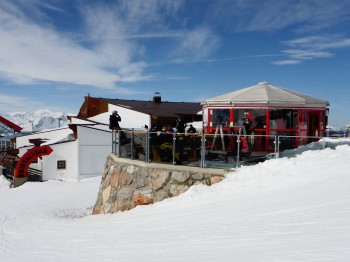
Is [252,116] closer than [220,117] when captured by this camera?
Yes

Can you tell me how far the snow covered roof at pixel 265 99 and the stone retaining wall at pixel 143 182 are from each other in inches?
167

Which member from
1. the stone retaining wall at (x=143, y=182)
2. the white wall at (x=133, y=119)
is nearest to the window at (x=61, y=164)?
the white wall at (x=133, y=119)

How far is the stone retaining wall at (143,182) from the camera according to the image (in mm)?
9422

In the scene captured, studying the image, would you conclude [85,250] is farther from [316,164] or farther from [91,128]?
[91,128]

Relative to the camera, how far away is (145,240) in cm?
555

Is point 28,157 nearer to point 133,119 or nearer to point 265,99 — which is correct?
point 133,119

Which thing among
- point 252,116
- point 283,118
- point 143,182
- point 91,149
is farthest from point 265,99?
point 91,149

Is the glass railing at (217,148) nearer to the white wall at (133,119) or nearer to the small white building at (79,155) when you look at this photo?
the small white building at (79,155)

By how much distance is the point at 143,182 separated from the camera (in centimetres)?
1065

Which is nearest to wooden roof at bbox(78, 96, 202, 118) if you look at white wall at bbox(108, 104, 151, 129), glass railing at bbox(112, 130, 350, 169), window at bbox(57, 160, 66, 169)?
white wall at bbox(108, 104, 151, 129)

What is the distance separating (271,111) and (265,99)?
0.58 meters

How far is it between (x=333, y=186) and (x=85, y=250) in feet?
16.5

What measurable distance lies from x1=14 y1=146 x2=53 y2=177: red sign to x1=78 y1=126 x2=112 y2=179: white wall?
3.10 metres

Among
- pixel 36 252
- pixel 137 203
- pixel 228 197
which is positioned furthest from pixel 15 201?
pixel 228 197
